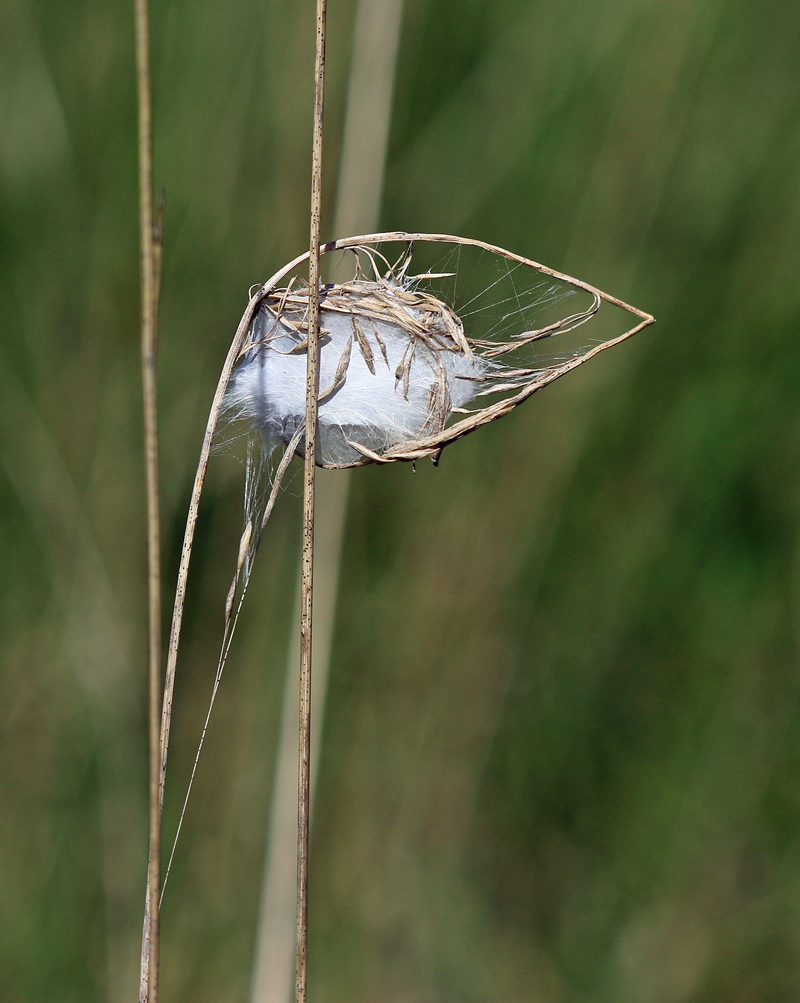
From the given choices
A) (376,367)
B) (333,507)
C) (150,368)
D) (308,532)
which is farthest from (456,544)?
(150,368)

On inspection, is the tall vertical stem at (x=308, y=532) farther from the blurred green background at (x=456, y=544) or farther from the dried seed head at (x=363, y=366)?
the blurred green background at (x=456, y=544)

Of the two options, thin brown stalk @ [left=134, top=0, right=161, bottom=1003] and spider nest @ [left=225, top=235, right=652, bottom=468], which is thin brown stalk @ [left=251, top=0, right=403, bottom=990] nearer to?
spider nest @ [left=225, top=235, right=652, bottom=468]

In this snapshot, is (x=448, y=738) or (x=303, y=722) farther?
(x=448, y=738)

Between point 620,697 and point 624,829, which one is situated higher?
point 620,697

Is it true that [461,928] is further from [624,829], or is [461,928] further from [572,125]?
[572,125]

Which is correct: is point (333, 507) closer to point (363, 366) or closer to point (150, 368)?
point (363, 366)

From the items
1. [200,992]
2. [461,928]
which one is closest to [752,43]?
[461,928]
